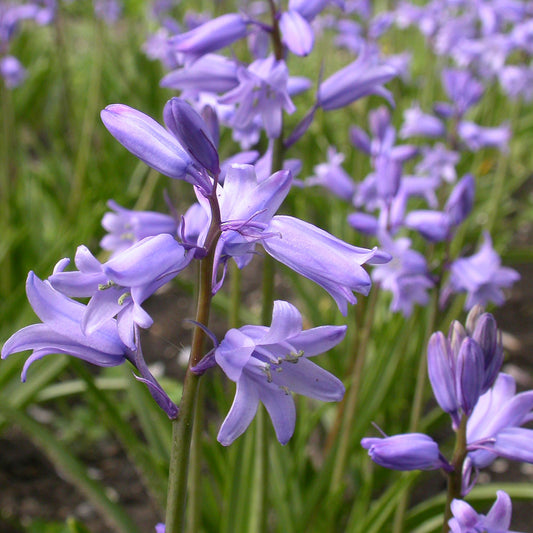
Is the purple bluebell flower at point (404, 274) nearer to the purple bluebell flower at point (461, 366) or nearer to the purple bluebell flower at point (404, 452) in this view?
the purple bluebell flower at point (461, 366)

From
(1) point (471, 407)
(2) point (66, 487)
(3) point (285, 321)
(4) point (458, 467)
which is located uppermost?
(3) point (285, 321)

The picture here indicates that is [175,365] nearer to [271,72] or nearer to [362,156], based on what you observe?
[362,156]

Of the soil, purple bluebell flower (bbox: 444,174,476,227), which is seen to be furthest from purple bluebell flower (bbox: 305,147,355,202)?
the soil

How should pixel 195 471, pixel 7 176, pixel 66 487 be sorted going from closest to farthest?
1. pixel 195 471
2. pixel 66 487
3. pixel 7 176

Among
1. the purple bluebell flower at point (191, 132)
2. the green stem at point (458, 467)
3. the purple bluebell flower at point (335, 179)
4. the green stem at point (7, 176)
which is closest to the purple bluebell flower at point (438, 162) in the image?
the purple bluebell flower at point (335, 179)

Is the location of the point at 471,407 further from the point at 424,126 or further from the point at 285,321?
the point at 424,126

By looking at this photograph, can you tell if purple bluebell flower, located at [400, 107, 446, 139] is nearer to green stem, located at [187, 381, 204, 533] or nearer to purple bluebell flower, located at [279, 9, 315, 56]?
purple bluebell flower, located at [279, 9, 315, 56]

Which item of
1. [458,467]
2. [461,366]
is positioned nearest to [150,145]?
[461,366]
